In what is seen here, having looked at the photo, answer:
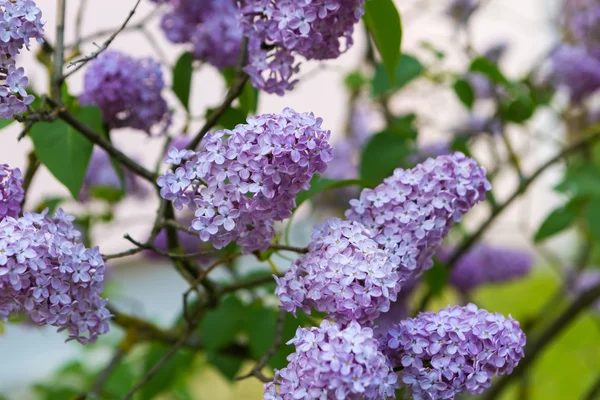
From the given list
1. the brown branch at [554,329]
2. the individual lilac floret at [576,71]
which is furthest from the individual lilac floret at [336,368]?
the individual lilac floret at [576,71]

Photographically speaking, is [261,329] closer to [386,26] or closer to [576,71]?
[386,26]

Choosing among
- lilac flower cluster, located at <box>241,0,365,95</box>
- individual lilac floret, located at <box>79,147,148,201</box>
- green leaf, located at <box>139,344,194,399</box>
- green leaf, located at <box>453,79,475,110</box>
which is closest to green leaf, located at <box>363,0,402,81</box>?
lilac flower cluster, located at <box>241,0,365,95</box>

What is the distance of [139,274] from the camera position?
2.36 m

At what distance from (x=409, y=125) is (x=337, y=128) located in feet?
2.29

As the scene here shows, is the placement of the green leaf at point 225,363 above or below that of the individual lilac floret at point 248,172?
above

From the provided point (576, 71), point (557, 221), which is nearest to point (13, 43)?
point (557, 221)

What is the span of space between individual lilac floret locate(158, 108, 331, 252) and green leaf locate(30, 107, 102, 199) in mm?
140

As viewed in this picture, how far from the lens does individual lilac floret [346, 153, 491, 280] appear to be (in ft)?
1.61

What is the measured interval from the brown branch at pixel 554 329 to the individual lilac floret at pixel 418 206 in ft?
1.60

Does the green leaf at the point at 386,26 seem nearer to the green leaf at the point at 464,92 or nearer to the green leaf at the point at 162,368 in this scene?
the green leaf at the point at 464,92

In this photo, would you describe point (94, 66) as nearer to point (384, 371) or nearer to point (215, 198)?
point (215, 198)

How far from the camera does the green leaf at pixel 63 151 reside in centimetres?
57

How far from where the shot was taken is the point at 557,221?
874mm

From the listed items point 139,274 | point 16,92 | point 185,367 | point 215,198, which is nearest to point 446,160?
point 215,198
